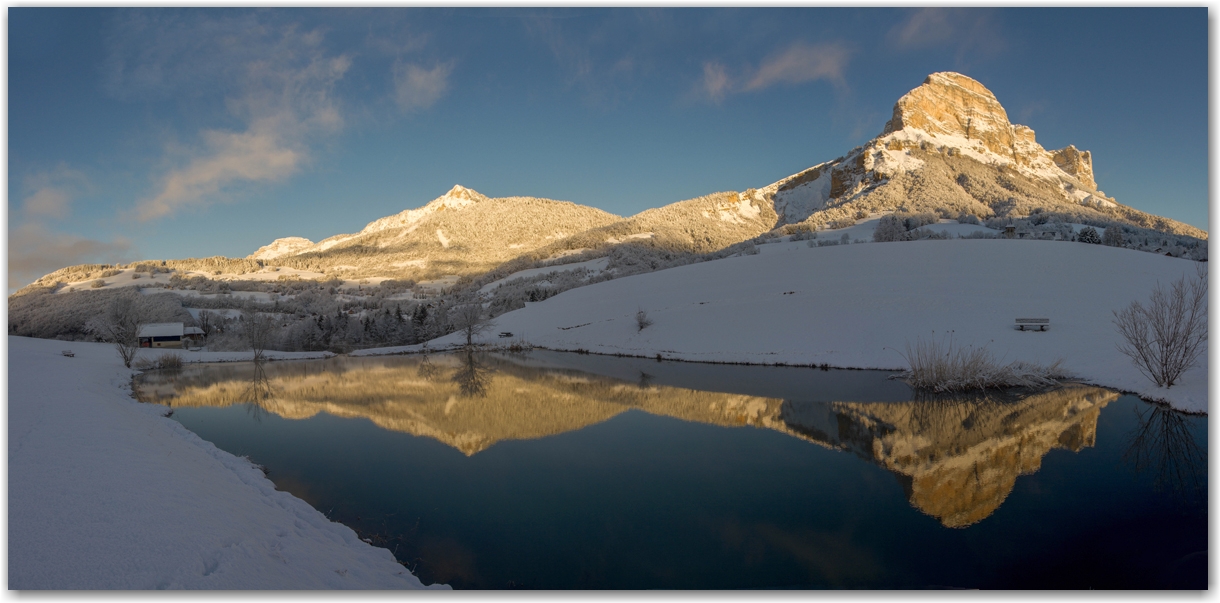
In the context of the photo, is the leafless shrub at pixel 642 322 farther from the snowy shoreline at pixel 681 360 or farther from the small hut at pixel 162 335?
the small hut at pixel 162 335

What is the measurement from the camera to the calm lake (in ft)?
17.2

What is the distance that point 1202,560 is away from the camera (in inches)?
200

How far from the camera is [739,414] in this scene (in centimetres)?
1222

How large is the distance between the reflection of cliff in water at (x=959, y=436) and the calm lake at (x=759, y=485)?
0.06 meters

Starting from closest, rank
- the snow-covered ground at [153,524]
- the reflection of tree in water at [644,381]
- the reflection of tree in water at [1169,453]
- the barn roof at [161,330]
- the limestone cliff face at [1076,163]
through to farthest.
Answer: the snow-covered ground at [153,524]
the reflection of tree in water at [1169,453]
the reflection of tree in water at [644,381]
the barn roof at [161,330]
the limestone cliff face at [1076,163]

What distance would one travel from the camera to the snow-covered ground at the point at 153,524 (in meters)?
3.57

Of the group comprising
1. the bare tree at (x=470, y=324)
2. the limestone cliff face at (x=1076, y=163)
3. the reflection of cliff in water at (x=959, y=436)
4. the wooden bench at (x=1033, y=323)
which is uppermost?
the limestone cliff face at (x=1076, y=163)

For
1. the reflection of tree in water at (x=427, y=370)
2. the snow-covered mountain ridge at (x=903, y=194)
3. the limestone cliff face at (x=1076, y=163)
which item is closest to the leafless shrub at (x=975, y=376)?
the reflection of tree in water at (x=427, y=370)

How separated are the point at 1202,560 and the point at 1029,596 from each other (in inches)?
115

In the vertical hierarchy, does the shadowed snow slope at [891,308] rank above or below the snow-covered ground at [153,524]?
above

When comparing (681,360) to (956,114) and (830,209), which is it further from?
(956,114)

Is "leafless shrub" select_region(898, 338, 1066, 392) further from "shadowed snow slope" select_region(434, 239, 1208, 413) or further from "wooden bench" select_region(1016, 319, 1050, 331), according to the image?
"wooden bench" select_region(1016, 319, 1050, 331)

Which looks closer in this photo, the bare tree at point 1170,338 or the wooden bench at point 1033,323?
the bare tree at point 1170,338

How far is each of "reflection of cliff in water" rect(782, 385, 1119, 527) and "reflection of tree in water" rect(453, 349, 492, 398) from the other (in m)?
9.59
